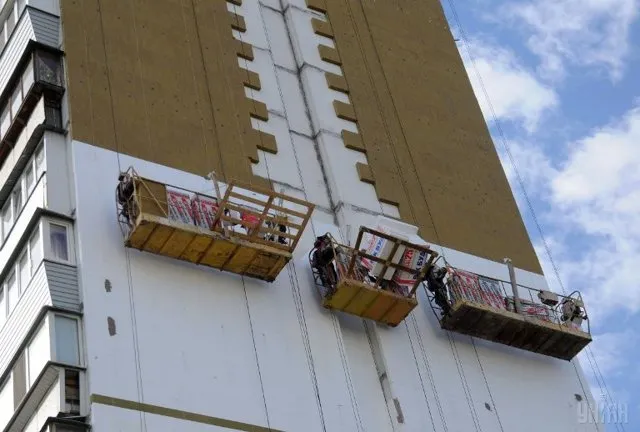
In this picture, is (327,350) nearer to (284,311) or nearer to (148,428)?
(284,311)

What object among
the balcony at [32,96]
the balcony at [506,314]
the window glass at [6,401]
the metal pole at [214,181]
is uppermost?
the balcony at [32,96]

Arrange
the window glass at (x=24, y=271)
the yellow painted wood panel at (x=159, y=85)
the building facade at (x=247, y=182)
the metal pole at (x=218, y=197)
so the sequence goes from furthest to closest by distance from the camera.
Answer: the yellow painted wood panel at (x=159, y=85), the metal pole at (x=218, y=197), the window glass at (x=24, y=271), the building facade at (x=247, y=182)

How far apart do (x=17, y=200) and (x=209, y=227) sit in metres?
5.94

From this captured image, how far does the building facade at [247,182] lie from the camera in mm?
32781

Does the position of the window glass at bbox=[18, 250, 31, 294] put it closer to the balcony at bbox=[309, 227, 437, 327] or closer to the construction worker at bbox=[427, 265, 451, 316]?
the balcony at bbox=[309, 227, 437, 327]

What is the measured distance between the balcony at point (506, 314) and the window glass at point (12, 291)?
12397 mm

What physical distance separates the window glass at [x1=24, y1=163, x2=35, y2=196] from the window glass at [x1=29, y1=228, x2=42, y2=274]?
7.63 feet

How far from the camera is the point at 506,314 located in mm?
39750

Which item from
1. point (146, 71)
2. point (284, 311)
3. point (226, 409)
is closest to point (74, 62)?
point (146, 71)

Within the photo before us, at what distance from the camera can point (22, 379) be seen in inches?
1275

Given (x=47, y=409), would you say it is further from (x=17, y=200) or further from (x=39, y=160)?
(x=39, y=160)

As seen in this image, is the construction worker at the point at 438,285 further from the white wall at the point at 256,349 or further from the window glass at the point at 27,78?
the window glass at the point at 27,78

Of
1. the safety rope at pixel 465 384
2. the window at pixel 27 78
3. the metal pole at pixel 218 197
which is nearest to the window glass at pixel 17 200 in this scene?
the window at pixel 27 78

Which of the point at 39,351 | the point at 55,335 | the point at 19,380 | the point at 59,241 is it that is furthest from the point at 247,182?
the point at 19,380
